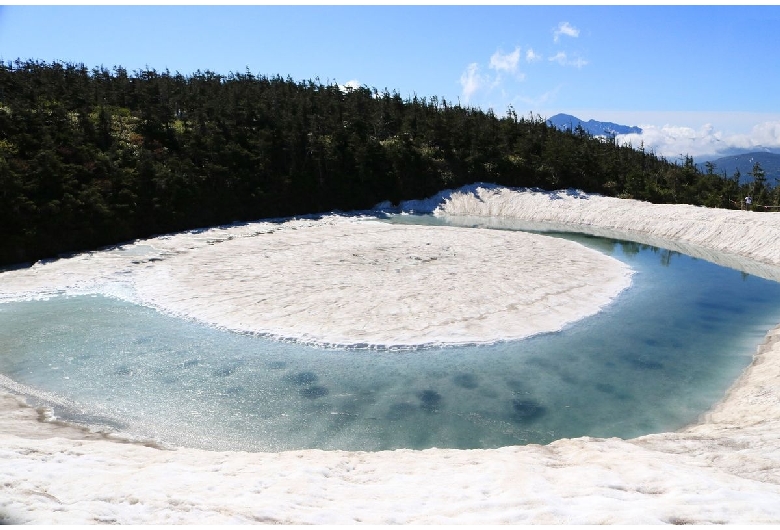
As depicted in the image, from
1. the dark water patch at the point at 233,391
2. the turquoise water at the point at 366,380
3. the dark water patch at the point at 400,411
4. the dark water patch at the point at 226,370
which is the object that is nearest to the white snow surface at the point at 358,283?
the turquoise water at the point at 366,380

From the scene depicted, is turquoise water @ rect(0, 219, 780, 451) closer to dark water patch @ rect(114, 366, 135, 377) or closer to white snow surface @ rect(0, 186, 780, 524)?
dark water patch @ rect(114, 366, 135, 377)

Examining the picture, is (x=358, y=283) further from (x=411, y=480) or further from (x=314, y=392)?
(x=411, y=480)

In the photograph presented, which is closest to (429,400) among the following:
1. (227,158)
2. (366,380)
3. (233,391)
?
(366,380)

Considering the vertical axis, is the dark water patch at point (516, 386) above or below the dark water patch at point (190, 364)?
above

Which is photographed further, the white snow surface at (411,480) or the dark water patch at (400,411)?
the dark water patch at (400,411)

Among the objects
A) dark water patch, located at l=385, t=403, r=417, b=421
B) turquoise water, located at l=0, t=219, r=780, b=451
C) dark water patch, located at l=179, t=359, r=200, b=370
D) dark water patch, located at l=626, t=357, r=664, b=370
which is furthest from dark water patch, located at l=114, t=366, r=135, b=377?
dark water patch, located at l=626, t=357, r=664, b=370

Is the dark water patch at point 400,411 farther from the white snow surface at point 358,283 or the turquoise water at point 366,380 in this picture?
the white snow surface at point 358,283
